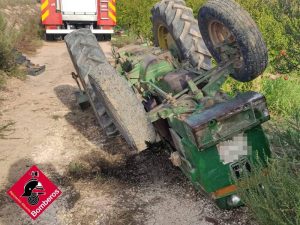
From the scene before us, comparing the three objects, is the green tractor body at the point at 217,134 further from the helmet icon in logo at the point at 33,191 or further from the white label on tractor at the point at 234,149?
the helmet icon in logo at the point at 33,191

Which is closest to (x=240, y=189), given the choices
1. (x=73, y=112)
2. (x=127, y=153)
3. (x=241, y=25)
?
(x=241, y=25)

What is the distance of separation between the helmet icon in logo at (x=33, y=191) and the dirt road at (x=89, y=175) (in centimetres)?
110

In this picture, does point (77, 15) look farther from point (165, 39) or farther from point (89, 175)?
point (89, 175)

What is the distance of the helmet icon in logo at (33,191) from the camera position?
2.40 metres

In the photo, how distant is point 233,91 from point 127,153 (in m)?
2.36

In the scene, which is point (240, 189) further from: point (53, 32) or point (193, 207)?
point (53, 32)

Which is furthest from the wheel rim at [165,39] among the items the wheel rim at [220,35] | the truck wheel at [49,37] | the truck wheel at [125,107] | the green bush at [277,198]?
the truck wheel at [49,37]

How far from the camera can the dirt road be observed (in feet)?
11.5

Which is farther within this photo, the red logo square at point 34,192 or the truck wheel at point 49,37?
the truck wheel at point 49,37

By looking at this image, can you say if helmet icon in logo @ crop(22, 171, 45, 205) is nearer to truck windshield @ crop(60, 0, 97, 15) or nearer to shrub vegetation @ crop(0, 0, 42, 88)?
shrub vegetation @ crop(0, 0, 42, 88)

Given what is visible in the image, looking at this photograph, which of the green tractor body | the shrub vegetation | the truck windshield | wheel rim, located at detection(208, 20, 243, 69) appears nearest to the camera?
the green tractor body

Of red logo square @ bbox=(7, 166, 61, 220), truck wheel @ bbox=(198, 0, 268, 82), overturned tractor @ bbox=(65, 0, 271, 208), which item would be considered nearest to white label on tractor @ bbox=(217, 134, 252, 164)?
overturned tractor @ bbox=(65, 0, 271, 208)

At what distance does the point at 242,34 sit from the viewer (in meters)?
3.21

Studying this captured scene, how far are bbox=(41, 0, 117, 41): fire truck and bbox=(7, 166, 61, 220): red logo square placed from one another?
10.1 m
